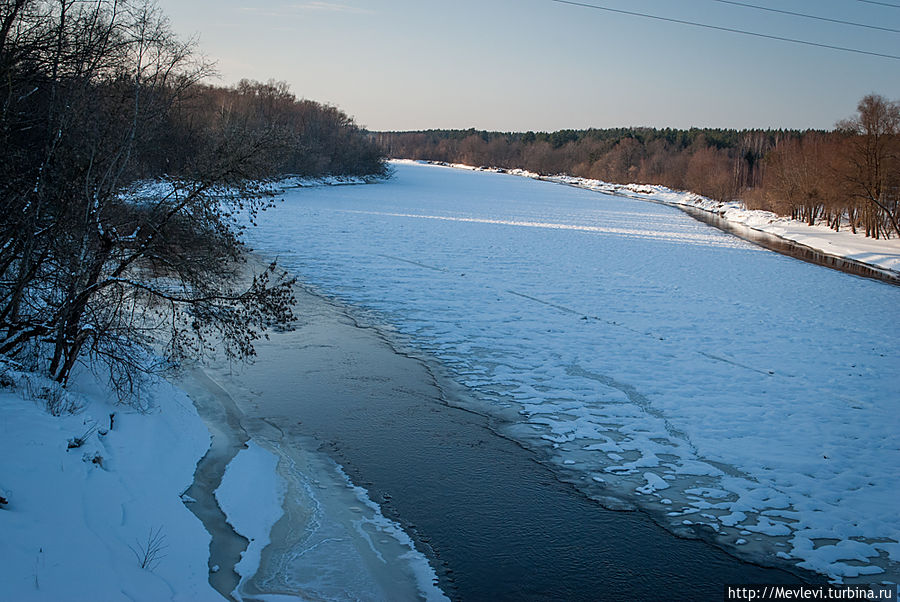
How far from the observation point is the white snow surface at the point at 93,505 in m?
4.16

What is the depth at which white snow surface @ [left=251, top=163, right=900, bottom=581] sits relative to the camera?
6.68 meters

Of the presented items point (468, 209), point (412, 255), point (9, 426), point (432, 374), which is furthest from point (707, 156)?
point (9, 426)

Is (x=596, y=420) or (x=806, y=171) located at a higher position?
(x=806, y=171)

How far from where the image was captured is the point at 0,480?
4727 mm

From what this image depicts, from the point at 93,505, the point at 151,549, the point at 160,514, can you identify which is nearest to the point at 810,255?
the point at 160,514

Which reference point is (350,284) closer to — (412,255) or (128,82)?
(412,255)

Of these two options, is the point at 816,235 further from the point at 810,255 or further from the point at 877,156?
the point at 810,255

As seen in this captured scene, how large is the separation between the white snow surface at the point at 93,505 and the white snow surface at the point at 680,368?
3.89 metres

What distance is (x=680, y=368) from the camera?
10773 mm

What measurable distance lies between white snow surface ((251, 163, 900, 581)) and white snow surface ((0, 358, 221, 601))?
12.8 feet

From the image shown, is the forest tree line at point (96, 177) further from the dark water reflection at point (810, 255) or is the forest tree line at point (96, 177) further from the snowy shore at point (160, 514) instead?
the dark water reflection at point (810, 255)

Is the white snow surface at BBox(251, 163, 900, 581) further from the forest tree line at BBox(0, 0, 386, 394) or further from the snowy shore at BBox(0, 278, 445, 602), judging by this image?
the forest tree line at BBox(0, 0, 386, 394)

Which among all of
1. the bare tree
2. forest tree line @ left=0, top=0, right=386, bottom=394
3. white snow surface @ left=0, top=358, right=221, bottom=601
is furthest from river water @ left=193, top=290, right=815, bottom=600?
the bare tree

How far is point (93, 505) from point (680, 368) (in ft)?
28.2
